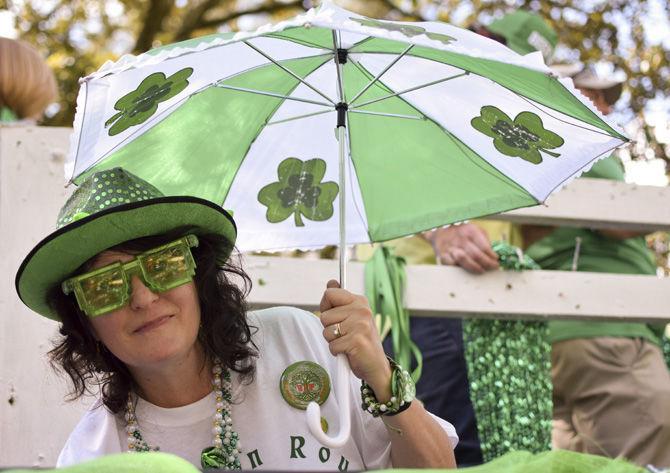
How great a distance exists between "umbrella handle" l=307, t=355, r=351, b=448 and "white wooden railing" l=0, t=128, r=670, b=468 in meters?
1.15

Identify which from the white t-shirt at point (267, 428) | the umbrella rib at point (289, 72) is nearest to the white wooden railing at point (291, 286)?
the white t-shirt at point (267, 428)

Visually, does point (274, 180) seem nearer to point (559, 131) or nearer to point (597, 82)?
point (559, 131)

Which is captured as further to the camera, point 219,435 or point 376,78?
point 376,78

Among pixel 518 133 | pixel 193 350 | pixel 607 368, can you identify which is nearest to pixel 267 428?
pixel 193 350

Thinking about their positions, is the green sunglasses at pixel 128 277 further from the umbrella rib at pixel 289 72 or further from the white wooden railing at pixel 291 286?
the white wooden railing at pixel 291 286

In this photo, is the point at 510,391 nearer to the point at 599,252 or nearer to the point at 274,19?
the point at 599,252

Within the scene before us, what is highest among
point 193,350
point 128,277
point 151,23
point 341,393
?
point 151,23

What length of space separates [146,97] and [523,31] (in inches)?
89.9

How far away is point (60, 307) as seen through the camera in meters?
2.57

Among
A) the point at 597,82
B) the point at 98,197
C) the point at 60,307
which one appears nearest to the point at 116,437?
the point at 60,307

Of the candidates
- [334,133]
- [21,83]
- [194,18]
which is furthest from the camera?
[194,18]

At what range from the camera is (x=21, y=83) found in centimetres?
441

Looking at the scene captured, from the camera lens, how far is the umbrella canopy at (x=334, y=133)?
2.44m

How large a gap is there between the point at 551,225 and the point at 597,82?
807 millimetres
